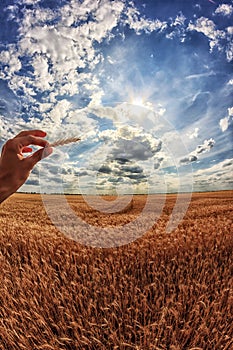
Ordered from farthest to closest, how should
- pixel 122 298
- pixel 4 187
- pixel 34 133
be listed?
pixel 122 298 < pixel 34 133 < pixel 4 187

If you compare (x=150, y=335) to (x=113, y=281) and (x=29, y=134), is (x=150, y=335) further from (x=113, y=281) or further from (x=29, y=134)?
(x=29, y=134)

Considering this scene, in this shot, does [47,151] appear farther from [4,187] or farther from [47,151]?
[4,187]

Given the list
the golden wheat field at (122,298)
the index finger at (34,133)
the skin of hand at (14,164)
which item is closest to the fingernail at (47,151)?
the skin of hand at (14,164)

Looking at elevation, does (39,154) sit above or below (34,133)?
below

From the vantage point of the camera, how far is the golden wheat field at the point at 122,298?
7.61ft

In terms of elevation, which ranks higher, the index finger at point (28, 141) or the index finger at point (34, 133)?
the index finger at point (34, 133)

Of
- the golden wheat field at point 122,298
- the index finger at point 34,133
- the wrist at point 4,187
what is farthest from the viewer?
the golden wheat field at point 122,298

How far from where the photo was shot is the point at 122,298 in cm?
273

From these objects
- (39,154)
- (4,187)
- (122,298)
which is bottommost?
(122,298)

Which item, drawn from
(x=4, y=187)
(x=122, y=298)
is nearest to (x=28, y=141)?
(x=4, y=187)

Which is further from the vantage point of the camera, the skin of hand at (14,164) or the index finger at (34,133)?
the index finger at (34,133)

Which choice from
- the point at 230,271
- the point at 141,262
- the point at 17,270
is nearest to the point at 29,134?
the point at 141,262

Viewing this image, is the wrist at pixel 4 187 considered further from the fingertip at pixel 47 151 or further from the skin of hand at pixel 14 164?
the fingertip at pixel 47 151

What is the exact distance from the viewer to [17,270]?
3586mm
